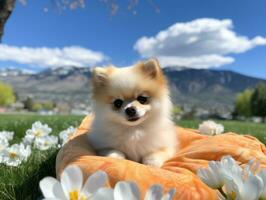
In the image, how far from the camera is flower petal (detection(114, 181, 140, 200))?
123 cm

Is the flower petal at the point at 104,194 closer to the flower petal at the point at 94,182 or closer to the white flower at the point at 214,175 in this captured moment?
the flower petal at the point at 94,182

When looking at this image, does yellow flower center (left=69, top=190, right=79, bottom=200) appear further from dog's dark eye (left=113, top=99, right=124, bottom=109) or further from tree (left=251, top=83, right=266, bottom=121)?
tree (left=251, top=83, right=266, bottom=121)

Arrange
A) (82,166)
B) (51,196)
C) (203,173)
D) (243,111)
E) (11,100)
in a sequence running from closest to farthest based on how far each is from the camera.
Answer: (51,196) → (203,173) → (82,166) → (243,111) → (11,100)

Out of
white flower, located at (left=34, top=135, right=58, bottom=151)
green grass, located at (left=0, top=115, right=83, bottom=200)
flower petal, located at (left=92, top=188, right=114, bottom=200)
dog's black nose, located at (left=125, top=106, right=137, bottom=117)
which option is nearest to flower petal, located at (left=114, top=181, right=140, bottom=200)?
flower petal, located at (left=92, top=188, right=114, bottom=200)

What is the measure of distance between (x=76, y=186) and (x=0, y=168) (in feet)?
8.81

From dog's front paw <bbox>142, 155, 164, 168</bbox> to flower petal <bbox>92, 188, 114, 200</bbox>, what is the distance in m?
2.27

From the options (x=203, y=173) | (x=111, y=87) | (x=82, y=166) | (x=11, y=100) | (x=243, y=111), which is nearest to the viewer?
(x=203, y=173)

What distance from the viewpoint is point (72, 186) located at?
138 cm

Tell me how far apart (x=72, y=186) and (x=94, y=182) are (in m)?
0.08

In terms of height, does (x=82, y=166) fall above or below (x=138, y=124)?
below

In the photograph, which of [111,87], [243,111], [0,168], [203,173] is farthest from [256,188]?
[243,111]

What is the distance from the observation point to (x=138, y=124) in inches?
150

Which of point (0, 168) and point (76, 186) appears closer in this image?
point (76, 186)

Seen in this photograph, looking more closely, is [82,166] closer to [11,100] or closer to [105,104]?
[105,104]
